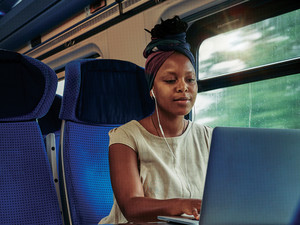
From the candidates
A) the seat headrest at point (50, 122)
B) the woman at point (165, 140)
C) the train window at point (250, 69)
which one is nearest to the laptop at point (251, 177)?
the woman at point (165, 140)

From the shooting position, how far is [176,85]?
1496mm

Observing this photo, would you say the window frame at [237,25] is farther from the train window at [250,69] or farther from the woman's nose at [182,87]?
the woman's nose at [182,87]

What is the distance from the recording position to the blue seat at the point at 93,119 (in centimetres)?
166

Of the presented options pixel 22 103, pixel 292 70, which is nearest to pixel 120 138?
pixel 22 103

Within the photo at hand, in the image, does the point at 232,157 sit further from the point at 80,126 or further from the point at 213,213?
the point at 80,126

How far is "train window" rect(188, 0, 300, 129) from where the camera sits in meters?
1.99

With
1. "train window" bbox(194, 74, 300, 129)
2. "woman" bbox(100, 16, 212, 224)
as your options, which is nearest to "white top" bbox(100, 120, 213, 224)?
"woman" bbox(100, 16, 212, 224)

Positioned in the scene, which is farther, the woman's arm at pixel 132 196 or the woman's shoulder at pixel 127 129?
the woman's shoulder at pixel 127 129

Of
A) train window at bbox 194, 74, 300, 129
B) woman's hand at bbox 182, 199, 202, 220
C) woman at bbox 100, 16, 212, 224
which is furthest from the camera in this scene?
train window at bbox 194, 74, 300, 129

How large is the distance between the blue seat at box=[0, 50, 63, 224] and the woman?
334 mm

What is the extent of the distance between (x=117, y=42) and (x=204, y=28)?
3.42ft

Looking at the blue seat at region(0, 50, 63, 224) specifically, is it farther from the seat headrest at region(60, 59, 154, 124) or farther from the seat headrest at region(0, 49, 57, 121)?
the seat headrest at region(60, 59, 154, 124)

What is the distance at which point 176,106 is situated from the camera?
1.49 metres

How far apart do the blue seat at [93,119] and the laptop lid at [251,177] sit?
3.46ft
